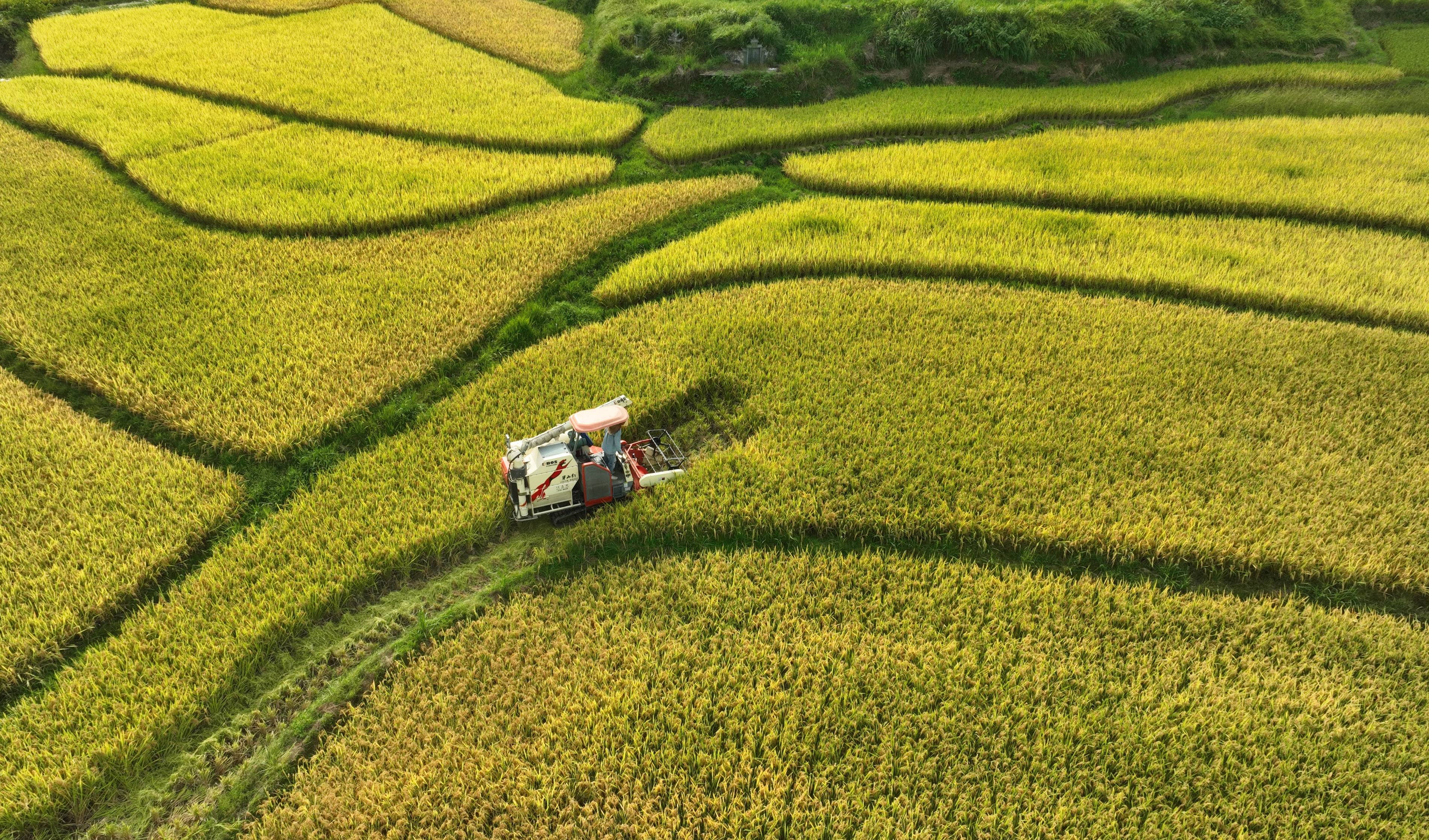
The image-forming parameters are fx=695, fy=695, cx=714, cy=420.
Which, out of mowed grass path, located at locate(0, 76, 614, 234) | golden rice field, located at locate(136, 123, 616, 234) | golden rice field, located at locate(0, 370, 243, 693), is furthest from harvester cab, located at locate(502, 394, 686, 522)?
mowed grass path, located at locate(0, 76, 614, 234)

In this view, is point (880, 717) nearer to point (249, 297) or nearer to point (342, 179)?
point (249, 297)

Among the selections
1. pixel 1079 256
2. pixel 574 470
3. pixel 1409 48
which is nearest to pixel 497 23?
pixel 1079 256

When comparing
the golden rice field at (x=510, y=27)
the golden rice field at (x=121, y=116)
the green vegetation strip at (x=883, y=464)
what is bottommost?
the green vegetation strip at (x=883, y=464)

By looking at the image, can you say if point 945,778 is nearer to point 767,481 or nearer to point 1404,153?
point 767,481

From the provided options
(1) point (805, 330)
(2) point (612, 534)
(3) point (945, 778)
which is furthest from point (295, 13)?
(3) point (945, 778)

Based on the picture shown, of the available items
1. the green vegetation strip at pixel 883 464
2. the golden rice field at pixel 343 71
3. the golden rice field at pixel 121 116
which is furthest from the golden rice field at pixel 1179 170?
the golden rice field at pixel 121 116

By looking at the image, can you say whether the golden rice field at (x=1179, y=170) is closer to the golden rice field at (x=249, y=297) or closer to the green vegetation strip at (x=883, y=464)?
the green vegetation strip at (x=883, y=464)
